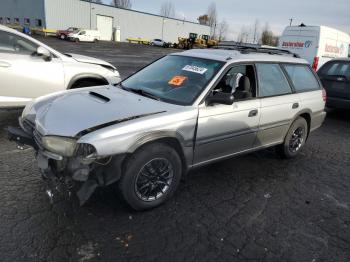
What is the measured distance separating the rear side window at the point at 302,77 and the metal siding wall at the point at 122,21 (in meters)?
49.2

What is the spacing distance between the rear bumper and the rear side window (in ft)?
10.3

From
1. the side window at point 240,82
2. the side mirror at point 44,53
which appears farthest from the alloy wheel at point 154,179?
the side mirror at point 44,53

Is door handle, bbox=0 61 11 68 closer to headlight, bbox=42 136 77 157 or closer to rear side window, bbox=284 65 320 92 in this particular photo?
headlight, bbox=42 136 77 157

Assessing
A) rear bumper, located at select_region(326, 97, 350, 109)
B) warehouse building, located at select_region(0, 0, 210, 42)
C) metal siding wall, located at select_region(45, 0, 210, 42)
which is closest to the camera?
rear bumper, located at select_region(326, 97, 350, 109)

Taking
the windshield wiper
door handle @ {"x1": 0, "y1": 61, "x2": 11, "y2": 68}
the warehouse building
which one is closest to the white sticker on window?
the windshield wiper

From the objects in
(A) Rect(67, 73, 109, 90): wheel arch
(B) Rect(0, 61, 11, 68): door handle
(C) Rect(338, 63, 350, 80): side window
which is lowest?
(A) Rect(67, 73, 109, 90): wheel arch

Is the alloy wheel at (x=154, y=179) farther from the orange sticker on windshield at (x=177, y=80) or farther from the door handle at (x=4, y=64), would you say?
the door handle at (x=4, y=64)

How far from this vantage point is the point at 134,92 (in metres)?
3.97

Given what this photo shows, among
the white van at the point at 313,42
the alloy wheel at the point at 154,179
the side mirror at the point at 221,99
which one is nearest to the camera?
the alloy wheel at the point at 154,179

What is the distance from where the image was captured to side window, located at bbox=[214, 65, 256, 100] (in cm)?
407

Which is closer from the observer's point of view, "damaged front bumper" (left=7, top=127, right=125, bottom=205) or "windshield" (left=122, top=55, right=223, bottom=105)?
"damaged front bumper" (left=7, top=127, right=125, bottom=205)

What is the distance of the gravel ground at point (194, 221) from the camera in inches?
111

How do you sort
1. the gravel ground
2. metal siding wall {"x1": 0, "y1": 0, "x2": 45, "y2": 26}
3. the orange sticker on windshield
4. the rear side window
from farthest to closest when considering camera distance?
1. metal siding wall {"x1": 0, "y1": 0, "x2": 45, "y2": 26}
2. the rear side window
3. the orange sticker on windshield
4. the gravel ground

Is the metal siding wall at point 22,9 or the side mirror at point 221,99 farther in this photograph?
the metal siding wall at point 22,9
